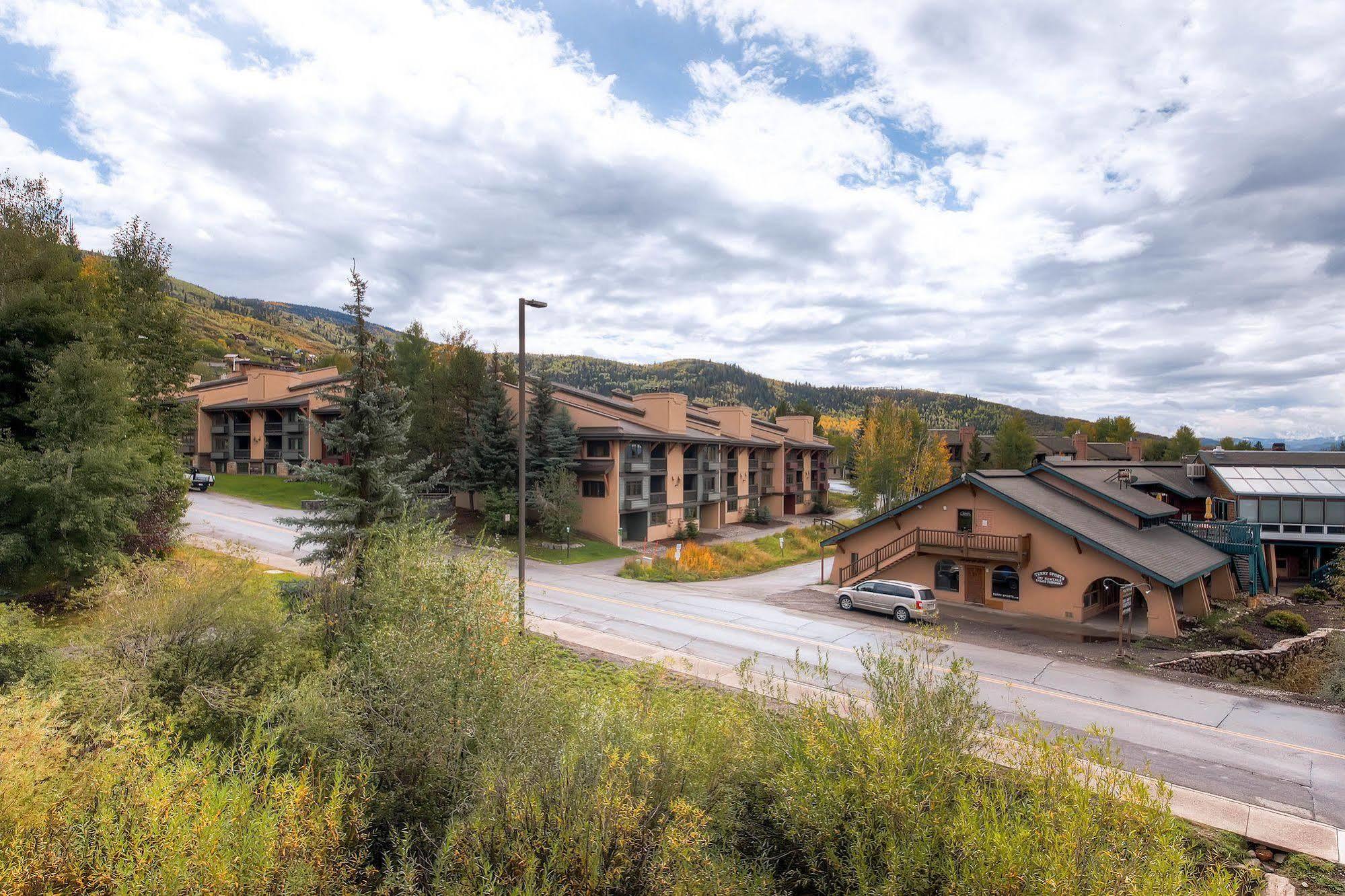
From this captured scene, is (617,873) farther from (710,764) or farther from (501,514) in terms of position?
(501,514)

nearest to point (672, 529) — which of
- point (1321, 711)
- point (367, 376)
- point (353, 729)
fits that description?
point (367, 376)

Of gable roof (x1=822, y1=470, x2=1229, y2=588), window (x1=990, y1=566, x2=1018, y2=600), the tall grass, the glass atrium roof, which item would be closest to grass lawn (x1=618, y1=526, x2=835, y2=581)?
gable roof (x1=822, y1=470, x2=1229, y2=588)

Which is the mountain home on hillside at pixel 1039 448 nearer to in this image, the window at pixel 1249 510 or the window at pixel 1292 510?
the window at pixel 1292 510

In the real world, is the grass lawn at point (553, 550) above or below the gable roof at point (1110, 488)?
below

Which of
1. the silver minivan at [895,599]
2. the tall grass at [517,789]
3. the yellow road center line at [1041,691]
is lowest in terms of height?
the yellow road center line at [1041,691]

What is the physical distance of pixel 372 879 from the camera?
7625mm

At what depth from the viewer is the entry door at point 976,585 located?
26.4 m

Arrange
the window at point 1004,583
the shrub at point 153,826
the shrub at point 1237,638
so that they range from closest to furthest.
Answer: the shrub at point 153,826
the shrub at point 1237,638
the window at point 1004,583

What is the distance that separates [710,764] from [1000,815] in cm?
335

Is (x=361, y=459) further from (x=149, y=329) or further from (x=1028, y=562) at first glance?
(x=1028, y=562)

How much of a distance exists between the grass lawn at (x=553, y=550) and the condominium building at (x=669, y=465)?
1.50 m

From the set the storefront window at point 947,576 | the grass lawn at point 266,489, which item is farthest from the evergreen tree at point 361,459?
the grass lawn at point 266,489

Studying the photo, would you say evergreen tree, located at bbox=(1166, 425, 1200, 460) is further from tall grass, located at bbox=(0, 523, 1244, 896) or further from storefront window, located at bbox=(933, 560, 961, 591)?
tall grass, located at bbox=(0, 523, 1244, 896)

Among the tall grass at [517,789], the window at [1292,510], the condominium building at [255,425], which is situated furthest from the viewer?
the condominium building at [255,425]
